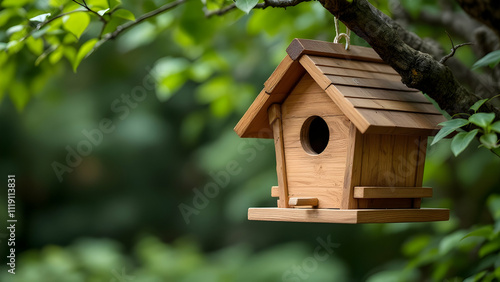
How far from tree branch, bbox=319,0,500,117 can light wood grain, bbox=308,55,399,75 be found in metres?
0.22

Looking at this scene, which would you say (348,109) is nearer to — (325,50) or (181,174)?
(325,50)

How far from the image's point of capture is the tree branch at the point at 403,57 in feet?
4.34

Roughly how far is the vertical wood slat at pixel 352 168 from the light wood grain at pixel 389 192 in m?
0.02

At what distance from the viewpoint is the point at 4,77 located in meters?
2.19

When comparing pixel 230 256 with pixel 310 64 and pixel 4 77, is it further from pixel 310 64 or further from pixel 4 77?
pixel 310 64

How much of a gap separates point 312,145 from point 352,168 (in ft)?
1.14

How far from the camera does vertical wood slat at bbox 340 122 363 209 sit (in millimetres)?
1530

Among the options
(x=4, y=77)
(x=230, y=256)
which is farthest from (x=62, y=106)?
(x=4, y=77)

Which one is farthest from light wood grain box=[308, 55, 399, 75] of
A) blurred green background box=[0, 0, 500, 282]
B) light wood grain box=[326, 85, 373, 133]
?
blurred green background box=[0, 0, 500, 282]

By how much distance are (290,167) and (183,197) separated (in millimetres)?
5230

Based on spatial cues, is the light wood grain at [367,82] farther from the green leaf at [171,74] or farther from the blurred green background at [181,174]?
the green leaf at [171,74]

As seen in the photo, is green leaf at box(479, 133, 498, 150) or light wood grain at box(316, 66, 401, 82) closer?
green leaf at box(479, 133, 498, 150)

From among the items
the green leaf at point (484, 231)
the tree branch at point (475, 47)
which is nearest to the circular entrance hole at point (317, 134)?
the tree branch at point (475, 47)

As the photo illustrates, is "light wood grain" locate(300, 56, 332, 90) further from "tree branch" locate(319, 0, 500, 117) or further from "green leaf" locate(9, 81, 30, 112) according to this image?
"green leaf" locate(9, 81, 30, 112)
